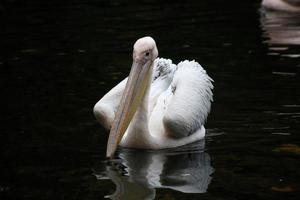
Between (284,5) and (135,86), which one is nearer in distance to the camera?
(135,86)

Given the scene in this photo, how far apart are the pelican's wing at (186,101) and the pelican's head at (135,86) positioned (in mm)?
283

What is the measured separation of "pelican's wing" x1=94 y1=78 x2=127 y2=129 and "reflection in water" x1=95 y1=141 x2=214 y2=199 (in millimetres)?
289

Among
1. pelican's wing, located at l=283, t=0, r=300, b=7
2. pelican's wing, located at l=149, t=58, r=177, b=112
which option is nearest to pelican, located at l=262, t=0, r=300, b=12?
pelican's wing, located at l=283, t=0, r=300, b=7

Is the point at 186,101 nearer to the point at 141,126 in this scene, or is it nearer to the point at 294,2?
the point at 141,126

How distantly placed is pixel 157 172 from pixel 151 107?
42.1 inches

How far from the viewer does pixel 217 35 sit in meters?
9.85

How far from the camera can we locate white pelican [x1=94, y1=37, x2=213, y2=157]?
19.1 ft

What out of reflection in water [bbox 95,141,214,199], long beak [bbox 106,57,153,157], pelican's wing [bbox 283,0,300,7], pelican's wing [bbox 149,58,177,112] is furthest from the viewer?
pelican's wing [bbox 283,0,300,7]

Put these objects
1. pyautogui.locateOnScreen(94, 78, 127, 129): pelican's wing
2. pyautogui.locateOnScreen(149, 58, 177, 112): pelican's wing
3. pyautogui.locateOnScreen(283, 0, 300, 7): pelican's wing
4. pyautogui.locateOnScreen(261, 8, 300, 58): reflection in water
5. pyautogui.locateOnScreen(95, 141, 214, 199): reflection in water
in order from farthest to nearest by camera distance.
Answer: pyautogui.locateOnScreen(283, 0, 300, 7): pelican's wing, pyautogui.locateOnScreen(261, 8, 300, 58): reflection in water, pyautogui.locateOnScreen(149, 58, 177, 112): pelican's wing, pyautogui.locateOnScreen(94, 78, 127, 129): pelican's wing, pyautogui.locateOnScreen(95, 141, 214, 199): reflection in water

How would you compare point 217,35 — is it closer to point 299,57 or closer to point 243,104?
point 299,57

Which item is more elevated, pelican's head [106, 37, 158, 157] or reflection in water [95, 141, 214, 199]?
pelican's head [106, 37, 158, 157]

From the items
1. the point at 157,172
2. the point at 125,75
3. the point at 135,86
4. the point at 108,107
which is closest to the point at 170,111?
the point at 135,86

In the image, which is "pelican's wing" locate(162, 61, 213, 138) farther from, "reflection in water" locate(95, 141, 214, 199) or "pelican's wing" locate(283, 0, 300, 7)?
"pelican's wing" locate(283, 0, 300, 7)

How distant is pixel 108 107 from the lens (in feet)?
20.2
